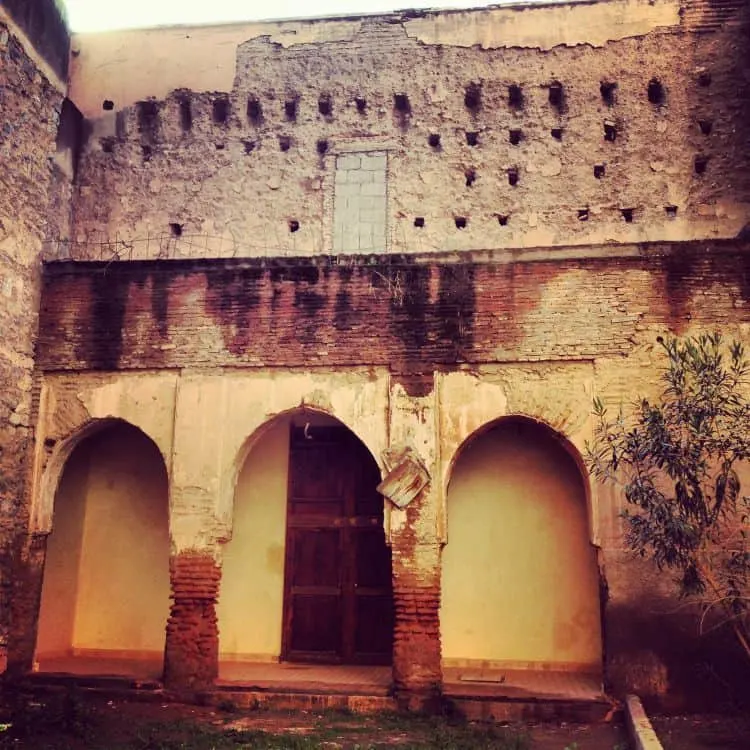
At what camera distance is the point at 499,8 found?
12727 mm

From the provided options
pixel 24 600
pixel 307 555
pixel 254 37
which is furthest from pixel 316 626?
pixel 254 37

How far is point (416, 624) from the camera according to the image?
882 centimetres

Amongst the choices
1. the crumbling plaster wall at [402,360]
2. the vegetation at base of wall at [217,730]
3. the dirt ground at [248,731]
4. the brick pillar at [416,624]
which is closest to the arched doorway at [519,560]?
the crumbling plaster wall at [402,360]

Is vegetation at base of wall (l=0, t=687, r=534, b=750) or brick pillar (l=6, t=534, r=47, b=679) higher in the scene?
brick pillar (l=6, t=534, r=47, b=679)

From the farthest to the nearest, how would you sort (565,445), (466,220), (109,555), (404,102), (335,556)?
(404,102) < (466,220) < (109,555) < (335,556) < (565,445)

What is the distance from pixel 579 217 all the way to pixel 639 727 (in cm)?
705

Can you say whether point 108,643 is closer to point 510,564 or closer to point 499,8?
point 510,564

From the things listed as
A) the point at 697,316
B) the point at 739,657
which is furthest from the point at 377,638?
the point at 697,316

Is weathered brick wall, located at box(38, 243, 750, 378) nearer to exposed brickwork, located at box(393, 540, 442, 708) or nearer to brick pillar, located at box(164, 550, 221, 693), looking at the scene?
exposed brickwork, located at box(393, 540, 442, 708)

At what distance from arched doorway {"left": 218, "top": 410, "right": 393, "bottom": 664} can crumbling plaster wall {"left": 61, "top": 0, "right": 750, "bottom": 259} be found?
306 cm

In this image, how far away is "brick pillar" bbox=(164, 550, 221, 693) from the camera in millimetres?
9023

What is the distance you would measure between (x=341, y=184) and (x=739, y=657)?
307 inches

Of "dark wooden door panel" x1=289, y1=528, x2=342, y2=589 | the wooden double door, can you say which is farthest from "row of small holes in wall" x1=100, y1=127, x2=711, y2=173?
"dark wooden door panel" x1=289, y1=528, x2=342, y2=589

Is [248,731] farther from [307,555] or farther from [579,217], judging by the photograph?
[579,217]
